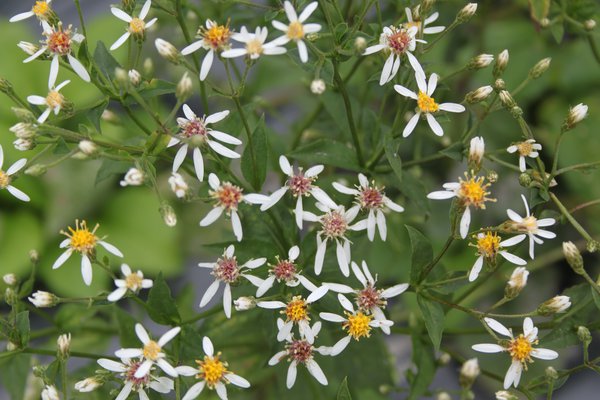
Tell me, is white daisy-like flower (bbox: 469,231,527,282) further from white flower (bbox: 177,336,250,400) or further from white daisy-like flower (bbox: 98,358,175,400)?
white daisy-like flower (bbox: 98,358,175,400)

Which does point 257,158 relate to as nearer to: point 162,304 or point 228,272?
point 228,272

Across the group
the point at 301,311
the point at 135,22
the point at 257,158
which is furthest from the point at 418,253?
the point at 135,22

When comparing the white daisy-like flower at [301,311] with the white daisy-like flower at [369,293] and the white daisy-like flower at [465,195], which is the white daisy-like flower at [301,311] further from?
the white daisy-like flower at [465,195]

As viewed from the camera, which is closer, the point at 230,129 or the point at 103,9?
the point at 230,129

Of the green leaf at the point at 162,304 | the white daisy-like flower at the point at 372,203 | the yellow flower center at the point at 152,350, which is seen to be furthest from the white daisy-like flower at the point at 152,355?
the white daisy-like flower at the point at 372,203

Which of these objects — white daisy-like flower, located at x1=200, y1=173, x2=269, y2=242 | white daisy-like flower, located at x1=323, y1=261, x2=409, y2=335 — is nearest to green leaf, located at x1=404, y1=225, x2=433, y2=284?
white daisy-like flower, located at x1=323, y1=261, x2=409, y2=335

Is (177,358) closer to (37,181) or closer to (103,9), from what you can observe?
(37,181)

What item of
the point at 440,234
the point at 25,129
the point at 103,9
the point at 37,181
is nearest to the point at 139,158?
the point at 25,129
